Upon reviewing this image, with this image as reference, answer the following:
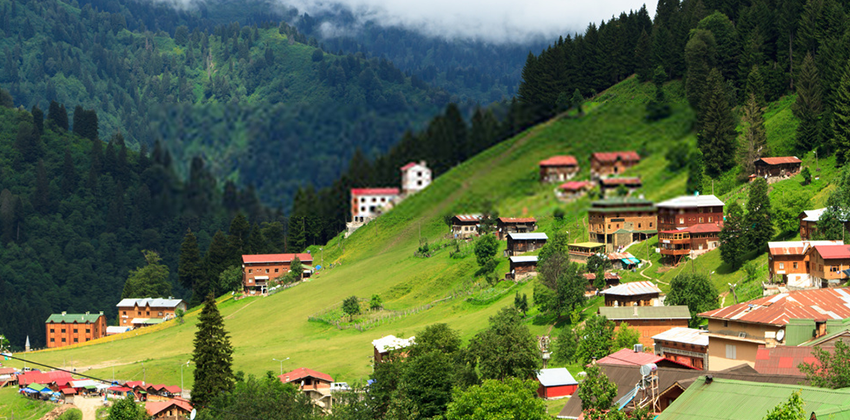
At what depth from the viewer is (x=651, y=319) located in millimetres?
65688

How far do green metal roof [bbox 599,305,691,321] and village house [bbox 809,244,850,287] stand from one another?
9.68 metres

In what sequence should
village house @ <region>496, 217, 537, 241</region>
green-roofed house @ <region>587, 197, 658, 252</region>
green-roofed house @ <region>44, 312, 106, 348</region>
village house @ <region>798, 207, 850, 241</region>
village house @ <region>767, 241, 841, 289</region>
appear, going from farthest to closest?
1. green-roofed house @ <region>44, 312, 106, 348</region>
2. village house @ <region>496, 217, 537, 241</region>
3. green-roofed house @ <region>587, 197, 658, 252</region>
4. village house @ <region>798, 207, 850, 241</region>
5. village house @ <region>767, 241, 841, 289</region>

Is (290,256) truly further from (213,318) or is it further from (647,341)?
(647,341)

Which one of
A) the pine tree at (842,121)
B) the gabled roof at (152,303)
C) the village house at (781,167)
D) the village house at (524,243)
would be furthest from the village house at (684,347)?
the gabled roof at (152,303)

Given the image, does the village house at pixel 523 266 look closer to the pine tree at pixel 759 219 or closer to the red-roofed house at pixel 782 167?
the pine tree at pixel 759 219

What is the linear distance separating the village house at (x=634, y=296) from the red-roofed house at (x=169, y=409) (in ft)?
118

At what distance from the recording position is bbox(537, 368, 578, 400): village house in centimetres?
5741

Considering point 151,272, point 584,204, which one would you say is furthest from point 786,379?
point 151,272

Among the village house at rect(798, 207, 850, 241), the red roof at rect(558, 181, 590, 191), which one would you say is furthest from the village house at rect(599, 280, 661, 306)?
the red roof at rect(558, 181, 590, 191)

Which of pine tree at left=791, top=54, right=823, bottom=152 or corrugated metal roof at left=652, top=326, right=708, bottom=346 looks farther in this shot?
pine tree at left=791, top=54, right=823, bottom=152

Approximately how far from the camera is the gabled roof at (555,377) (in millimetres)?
57875

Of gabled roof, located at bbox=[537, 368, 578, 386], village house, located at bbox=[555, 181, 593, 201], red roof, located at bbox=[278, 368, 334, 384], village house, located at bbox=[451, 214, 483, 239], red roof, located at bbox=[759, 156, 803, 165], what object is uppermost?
red roof, located at bbox=[759, 156, 803, 165]

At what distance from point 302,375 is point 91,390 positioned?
3168cm

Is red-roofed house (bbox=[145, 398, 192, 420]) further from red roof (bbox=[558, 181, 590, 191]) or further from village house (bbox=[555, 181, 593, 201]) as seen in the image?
red roof (bbox=[558, 181, 590, 191])
